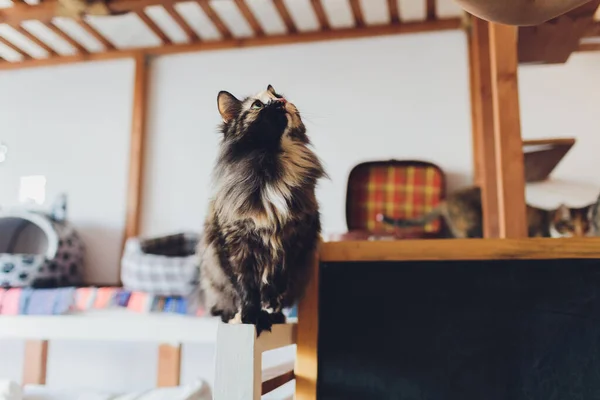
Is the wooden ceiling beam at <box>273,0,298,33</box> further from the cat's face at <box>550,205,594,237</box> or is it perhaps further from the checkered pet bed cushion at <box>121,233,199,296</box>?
the cat's face at <box>550,205,594,237</box>

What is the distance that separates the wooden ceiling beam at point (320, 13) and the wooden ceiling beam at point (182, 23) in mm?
555

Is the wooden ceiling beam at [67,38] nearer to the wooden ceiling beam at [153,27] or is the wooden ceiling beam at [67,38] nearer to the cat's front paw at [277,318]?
the wooden ceiling beam at [153,27]

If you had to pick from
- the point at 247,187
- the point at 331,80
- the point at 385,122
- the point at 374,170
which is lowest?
the point at 247,187

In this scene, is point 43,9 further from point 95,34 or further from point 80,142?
point 80,142

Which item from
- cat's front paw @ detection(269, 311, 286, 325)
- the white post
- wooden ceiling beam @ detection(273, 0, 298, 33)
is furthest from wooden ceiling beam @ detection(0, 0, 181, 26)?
the white post

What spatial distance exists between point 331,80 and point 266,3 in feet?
1.40

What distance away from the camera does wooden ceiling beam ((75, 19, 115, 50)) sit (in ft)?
7.30

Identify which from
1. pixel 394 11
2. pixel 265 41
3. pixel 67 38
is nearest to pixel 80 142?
pixel 67 38

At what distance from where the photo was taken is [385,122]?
2225mm

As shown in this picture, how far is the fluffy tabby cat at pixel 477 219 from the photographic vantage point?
1703 mm

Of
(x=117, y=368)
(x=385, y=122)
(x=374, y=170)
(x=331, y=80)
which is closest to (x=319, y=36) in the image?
(x=331, y=80)

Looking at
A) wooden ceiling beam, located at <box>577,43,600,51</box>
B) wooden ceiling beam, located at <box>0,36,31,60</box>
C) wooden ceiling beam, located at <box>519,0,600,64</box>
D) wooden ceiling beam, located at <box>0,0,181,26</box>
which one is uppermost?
wooden ceiling beam, located at <box>0,36,31,60</box>

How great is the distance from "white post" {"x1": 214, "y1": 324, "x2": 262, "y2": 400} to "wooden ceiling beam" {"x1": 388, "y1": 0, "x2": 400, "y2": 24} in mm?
1686

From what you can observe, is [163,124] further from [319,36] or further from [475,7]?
[475,7]
